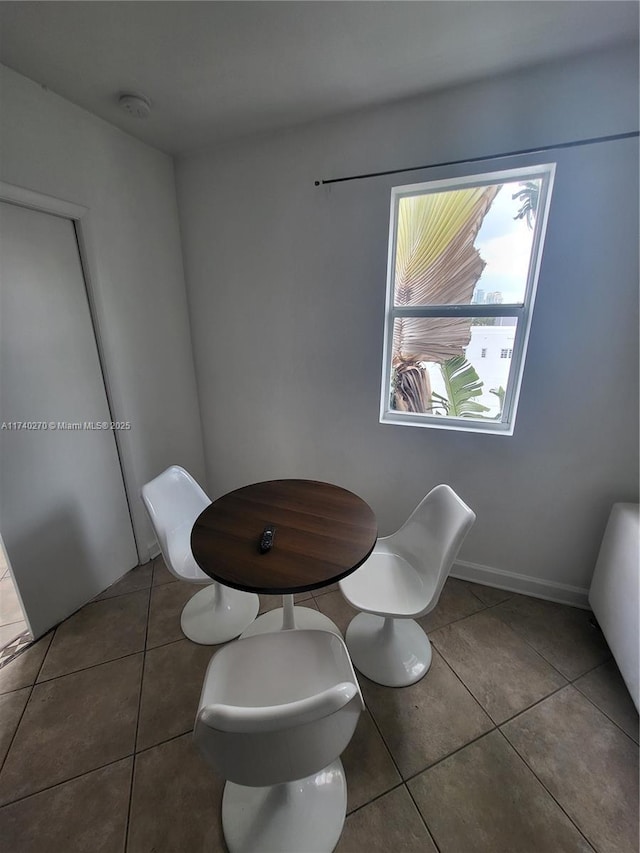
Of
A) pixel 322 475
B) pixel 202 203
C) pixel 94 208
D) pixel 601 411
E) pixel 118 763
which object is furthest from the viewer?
pixel 322 475

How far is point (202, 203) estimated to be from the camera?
2.15 meters

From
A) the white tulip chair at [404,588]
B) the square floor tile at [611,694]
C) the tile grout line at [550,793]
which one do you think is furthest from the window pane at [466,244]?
the tile grout line at [550,793]

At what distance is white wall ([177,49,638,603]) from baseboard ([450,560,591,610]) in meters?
0.01

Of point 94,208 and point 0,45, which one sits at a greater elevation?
point 0,45

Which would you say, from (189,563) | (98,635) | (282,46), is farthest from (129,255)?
(98,635)

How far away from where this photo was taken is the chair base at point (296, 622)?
1720 millimetres

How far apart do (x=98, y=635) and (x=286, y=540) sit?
4.23 ft

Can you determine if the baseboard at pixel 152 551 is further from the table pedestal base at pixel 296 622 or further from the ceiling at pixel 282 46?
the ceiling at pixel 282 46

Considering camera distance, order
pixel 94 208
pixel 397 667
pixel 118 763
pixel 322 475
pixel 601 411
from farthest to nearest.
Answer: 1. pixel 322 475
2. pixel 94 208
3. pixel 601 411
4. pixel 397 667
5. pixel 118 763

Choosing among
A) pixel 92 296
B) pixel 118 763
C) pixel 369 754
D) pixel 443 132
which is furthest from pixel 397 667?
pixel 443 132

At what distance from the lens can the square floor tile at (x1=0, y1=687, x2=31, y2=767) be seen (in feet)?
4.25

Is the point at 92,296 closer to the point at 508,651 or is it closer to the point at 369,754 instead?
the point at 369,754

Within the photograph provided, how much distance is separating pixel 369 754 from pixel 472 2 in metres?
2.71

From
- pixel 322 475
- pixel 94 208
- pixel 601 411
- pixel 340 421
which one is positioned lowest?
pixel 322 475
